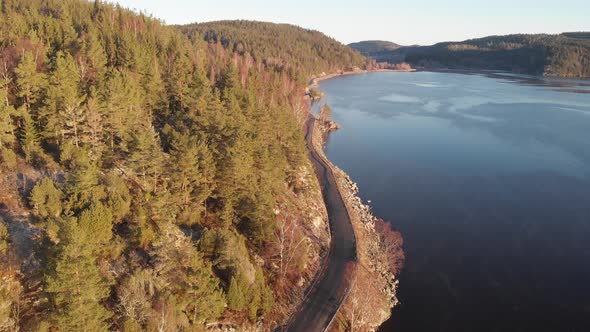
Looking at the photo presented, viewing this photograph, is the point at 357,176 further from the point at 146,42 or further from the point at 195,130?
the point at 146,42

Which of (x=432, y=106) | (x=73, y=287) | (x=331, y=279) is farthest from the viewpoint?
(x=432, y=106)

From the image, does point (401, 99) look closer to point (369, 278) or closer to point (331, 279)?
point (369, 278)

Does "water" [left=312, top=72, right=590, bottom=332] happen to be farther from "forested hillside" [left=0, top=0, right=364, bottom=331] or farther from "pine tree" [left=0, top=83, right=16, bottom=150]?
"pine tree" [left=0, top=83, right=16, bottom=150]

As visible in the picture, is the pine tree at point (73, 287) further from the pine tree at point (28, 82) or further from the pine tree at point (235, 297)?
the pine tree at point (28, 82)

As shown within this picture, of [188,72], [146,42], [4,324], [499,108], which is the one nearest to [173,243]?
[4,324]

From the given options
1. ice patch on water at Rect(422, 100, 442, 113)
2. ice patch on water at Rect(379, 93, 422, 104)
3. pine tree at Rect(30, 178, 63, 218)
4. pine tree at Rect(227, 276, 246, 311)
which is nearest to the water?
ice patch on water at Rect(422, 100, 442, 113)

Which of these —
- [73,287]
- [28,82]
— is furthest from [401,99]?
[73,287]
